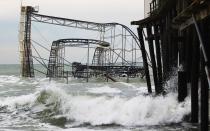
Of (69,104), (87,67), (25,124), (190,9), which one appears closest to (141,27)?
(69,104)

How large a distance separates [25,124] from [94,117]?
7.99 feet

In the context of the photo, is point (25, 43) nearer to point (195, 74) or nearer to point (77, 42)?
point (77, 42)

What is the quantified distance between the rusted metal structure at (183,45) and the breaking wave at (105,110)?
74 cm

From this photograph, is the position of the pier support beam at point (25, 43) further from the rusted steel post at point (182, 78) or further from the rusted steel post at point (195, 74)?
the rusted steel post at point (195, 74)

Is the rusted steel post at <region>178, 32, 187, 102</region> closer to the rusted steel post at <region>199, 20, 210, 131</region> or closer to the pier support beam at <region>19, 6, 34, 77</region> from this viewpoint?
the rusted steel post at <region>199, 20, 210, 131</region>

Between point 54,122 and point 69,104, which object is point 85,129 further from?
point 69,104

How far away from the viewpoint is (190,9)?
11.4 metres

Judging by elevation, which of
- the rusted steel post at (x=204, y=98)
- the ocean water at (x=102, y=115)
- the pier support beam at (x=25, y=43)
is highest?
the pier support beam at (x=25, y=43)

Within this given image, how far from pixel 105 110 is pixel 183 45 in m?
4.80

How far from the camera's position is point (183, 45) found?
16312 millimetres

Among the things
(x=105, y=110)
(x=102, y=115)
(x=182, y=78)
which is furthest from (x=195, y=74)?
(x=105, y=110)

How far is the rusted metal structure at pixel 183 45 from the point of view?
11.2 meters

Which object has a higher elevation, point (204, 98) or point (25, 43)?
point (25, 43)

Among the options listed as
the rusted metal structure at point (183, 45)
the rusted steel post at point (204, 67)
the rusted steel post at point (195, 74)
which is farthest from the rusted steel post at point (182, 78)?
the rusted steel post at point (204, 67)
